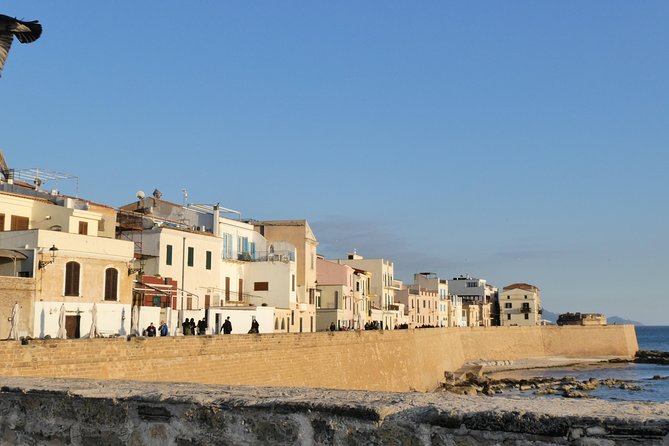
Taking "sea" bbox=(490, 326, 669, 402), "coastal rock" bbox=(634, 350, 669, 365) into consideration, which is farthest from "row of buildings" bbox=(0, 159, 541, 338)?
"coastal rock" bbox=(634, 350, 669, 365)

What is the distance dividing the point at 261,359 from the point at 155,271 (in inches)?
560

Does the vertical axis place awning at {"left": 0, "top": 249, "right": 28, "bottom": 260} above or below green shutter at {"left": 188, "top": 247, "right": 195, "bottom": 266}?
below

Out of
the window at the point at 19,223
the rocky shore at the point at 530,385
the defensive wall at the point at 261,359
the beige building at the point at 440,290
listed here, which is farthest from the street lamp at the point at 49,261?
the beige building at the point at 440,290

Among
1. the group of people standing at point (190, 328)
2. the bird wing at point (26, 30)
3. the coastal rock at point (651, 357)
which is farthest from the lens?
the coastal rock at point (651, 357)

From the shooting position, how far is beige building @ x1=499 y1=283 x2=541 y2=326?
118500 mm

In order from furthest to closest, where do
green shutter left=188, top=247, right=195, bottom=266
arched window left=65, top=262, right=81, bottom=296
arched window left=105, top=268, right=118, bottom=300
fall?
green shutter left=188, top=247, right=195, bottom=266 < arched window left=105, top=268, right=118, bottom=300 < arched window left=65, top=262, right=81, bottom=296

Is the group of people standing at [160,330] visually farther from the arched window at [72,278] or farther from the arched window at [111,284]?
the arched window at [72,278]

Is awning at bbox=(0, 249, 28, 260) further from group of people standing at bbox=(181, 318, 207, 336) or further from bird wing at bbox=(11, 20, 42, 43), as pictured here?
bird wing at bbox=(11, 20, 42, 43)

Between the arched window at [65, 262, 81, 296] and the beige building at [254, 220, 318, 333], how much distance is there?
25.6 m

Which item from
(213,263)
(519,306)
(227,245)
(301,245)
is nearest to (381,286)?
(301,245)

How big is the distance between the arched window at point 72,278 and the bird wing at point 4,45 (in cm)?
1011

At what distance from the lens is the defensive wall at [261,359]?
19.7 m

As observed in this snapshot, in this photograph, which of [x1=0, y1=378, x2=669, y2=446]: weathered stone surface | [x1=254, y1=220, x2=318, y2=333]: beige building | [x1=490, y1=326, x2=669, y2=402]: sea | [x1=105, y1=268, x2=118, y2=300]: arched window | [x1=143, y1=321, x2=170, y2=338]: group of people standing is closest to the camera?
[x1=0, y1=378, x2=669, y2=446]: weathered stone surface

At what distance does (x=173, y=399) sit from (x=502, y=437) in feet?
6.61
